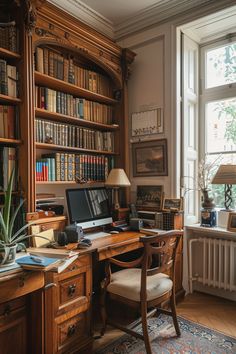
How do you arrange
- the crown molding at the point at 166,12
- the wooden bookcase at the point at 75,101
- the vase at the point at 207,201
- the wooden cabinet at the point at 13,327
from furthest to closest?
the vase at the point at 207,201 < the crown molding at the point at 166,12 < the wooden bookcase at the point at 75,101 < the wooden cabinet at the point at 13,327

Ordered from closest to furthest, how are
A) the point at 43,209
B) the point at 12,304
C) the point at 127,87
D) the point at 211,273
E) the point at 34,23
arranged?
1. the point at 12,304
2. the point at 34,23
3. the point at 43,209
4. the point at 211,273
5. the point at 127,87

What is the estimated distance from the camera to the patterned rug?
78.0 inches

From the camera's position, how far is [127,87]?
3070mm

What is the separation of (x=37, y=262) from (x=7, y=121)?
107cm

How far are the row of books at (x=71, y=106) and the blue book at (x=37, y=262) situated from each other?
126 centimetres

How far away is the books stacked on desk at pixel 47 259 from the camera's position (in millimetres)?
1547

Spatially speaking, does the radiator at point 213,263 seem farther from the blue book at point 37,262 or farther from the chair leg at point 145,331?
the blue book at point 37,262

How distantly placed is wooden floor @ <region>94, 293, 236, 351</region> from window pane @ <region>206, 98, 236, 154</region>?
5.10 feet

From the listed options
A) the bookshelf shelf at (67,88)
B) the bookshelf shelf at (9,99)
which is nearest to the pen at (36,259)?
the bookshelf shelf at (9,99)

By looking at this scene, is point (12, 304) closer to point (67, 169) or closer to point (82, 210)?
point (82, 210)

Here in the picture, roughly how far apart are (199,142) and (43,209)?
6.16 feet

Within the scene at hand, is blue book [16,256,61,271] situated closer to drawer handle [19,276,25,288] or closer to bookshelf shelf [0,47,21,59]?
drawer handle [19,276,25,288]

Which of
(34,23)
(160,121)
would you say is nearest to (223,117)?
(160,121)

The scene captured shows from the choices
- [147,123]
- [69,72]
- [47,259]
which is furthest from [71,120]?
[47,259]
